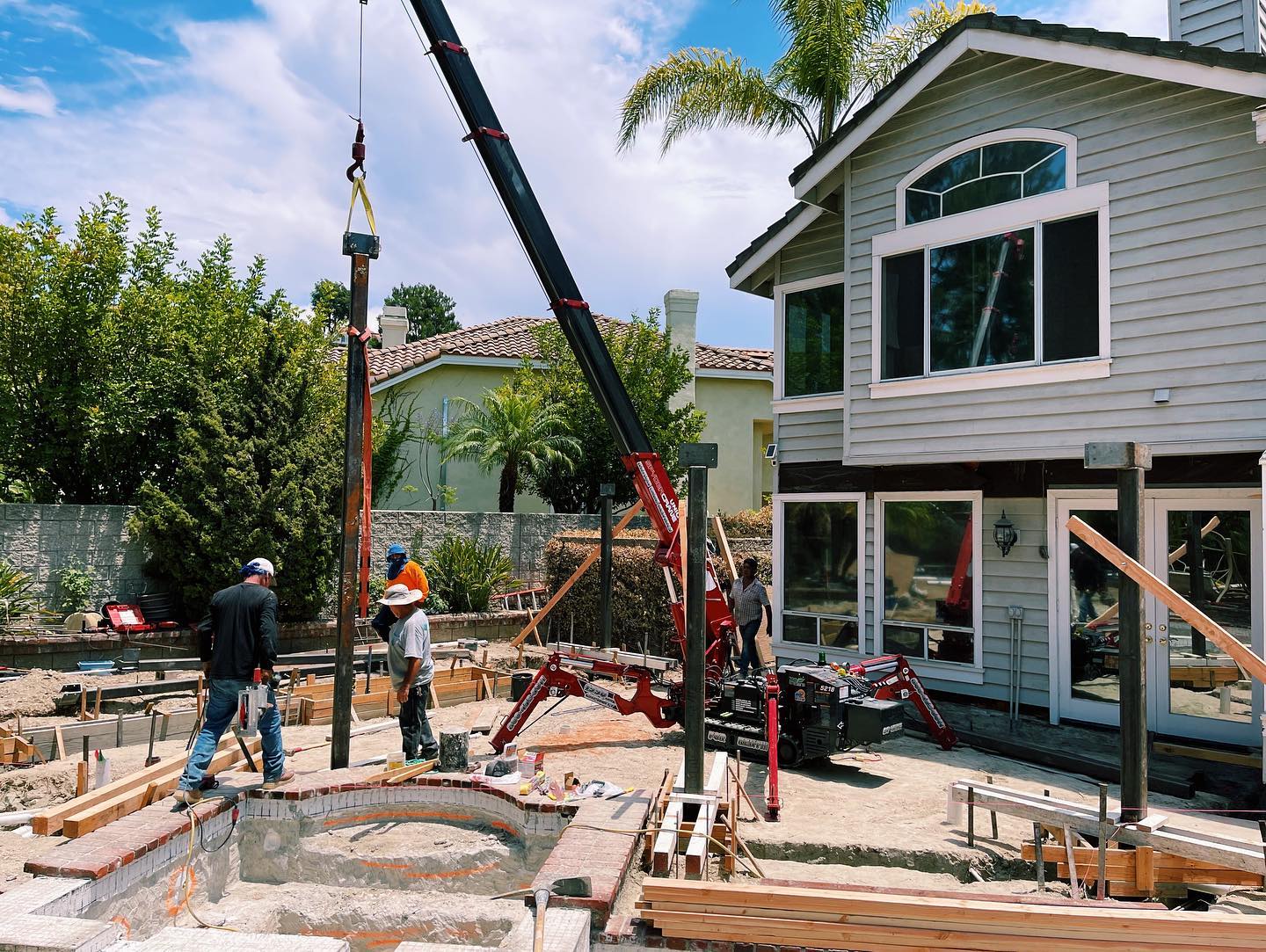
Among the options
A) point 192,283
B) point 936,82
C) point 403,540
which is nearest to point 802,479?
point 936,82

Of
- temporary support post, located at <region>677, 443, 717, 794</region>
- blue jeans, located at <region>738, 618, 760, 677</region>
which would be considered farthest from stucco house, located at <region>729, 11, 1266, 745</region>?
temporary support post, located at <region>677, 443, 717, 794</region>

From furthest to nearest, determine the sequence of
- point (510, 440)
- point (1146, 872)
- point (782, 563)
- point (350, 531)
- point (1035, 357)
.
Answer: point (510, 440), point (782, 563), point (1035, 357), point (350, 531), point (1146, 872)

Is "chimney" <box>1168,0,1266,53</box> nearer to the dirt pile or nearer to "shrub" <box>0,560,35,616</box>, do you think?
the dirt pile

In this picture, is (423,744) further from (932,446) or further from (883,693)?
(932,446)

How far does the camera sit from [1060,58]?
9898mm

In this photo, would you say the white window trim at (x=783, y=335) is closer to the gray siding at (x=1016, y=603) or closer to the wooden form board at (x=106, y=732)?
the gray siding at (x=1016, y=603)

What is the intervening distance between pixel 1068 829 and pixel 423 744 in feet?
16.9

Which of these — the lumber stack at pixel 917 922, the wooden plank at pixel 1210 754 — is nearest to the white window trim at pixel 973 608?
the wooden plank at pixel 1210 754

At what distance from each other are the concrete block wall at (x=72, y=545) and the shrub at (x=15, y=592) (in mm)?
167

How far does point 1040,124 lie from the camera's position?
33.8ft

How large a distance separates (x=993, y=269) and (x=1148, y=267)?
157 centimetres

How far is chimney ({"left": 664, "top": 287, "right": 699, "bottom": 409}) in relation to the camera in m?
25.6

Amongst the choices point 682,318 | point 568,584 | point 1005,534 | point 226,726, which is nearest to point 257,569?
point 226,726

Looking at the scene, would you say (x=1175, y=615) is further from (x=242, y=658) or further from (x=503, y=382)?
(x=503, y=382)
